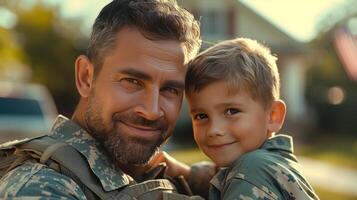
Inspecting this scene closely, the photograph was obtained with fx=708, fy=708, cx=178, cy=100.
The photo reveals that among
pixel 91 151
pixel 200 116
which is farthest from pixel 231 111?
pixel 91 151

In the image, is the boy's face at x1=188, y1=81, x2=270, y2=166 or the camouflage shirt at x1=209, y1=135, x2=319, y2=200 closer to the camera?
the camouflage shirt at x1=209, y1=135, x2=319, y2=200

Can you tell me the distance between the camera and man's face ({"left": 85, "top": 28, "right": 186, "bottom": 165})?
2.85m


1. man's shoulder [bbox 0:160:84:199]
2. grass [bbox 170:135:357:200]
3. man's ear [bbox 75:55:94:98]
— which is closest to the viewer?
man's shoulder [bbox 0:160:84:199]

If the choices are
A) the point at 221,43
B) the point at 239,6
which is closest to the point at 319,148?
the point at 239,6

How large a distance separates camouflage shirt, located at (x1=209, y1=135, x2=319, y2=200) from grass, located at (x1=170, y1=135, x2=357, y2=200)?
414 inches

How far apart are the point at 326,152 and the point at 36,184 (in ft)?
69.9

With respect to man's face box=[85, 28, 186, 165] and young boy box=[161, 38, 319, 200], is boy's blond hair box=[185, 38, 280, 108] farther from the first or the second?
man's face box=[85, 28, 186, 165]

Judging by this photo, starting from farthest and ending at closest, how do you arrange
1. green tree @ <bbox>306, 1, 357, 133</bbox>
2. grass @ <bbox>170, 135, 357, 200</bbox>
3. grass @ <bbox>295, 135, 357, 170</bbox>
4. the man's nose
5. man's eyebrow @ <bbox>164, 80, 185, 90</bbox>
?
green tree @ <bbox>306, 1, 357, 133</bbox> < grass @ <bbox>295, 135, 357, 170</bbox> < grass @ <bbox>170, 135, 357, 200</bbox> < man's eyebrow @ <bbox>164, 80, 185, 90</bbox> < the man's nose

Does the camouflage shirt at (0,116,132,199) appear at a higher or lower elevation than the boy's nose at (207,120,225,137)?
lower

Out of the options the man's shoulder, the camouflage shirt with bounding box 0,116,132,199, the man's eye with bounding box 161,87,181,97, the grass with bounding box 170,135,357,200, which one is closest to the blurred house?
the grass with bounding box 170,135,357,200

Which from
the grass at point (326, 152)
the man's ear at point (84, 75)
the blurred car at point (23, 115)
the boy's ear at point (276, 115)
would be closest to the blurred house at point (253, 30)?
the grass at point (326, 152)

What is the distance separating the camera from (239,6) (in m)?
30.7

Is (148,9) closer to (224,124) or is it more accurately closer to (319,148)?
(224,124)

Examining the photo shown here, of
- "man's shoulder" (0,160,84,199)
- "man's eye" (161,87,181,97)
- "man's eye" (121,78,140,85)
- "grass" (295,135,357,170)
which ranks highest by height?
"man's eye" (121,78,140,85)
